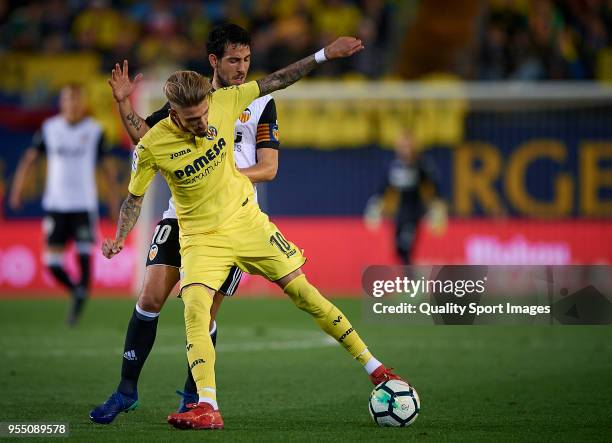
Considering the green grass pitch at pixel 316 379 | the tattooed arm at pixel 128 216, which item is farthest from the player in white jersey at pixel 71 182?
the tattooed arm at pixel 128 216

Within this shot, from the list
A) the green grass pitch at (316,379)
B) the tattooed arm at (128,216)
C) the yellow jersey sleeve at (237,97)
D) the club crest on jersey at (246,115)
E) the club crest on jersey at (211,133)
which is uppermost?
the yellow jersey sleeve at (237,97)

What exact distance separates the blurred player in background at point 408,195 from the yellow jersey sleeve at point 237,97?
9874 millimetres

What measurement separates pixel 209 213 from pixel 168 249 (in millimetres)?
408

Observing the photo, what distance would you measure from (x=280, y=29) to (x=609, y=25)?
5811 millimetres

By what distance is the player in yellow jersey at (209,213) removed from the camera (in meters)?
6.25

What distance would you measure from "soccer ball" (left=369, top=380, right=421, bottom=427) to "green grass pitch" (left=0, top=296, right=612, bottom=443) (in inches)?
4.2

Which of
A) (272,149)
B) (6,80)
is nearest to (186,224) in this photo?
(272,149)

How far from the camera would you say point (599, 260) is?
17.5 m

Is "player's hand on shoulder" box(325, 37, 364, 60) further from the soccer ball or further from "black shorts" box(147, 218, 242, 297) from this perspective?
the soccer ball

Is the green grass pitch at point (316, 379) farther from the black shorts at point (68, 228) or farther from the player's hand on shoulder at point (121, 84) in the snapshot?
the player's hand on shoulder at point (121, 84)

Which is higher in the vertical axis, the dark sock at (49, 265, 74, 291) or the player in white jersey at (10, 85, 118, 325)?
the player in white jersey at (10, 85, 118, 325)

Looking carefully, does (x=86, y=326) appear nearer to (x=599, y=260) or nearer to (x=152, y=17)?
(x=599, y=260)

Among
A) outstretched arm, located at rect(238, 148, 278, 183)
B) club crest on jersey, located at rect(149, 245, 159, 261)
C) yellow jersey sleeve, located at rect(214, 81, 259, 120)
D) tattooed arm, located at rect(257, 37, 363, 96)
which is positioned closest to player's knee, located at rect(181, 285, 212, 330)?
club crest on jersey, located at rect(149, 245, 159, 261)

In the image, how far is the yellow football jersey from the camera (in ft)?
21.0
